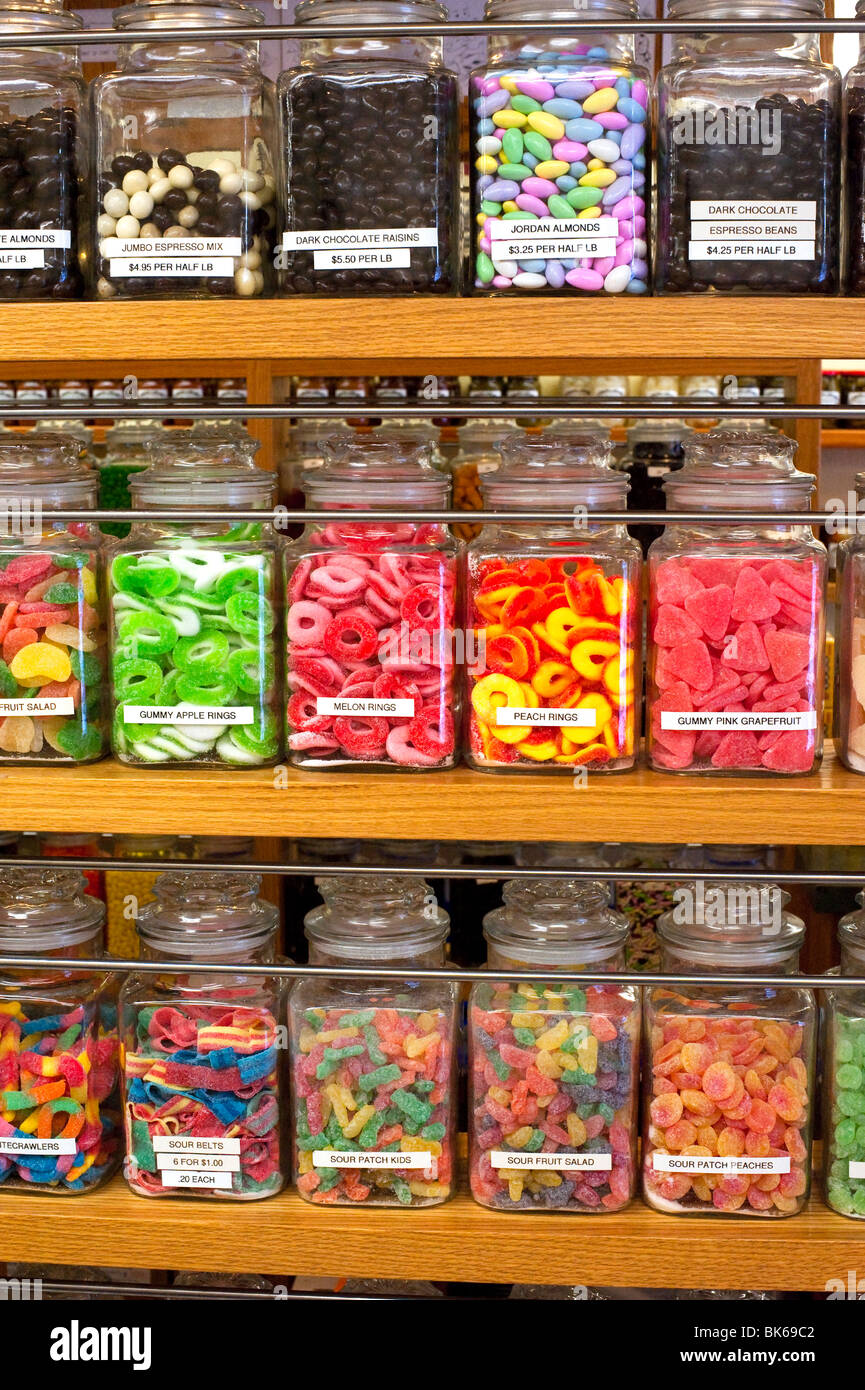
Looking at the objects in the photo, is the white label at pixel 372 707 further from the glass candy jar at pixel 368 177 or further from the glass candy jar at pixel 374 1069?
the glass candy jar at pixel 368 177

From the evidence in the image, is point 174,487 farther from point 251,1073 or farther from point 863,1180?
point 863,1180

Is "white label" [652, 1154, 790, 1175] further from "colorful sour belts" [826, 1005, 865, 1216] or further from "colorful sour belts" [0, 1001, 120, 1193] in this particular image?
"colorful sour belts" [0, 1001, 120, 1193]

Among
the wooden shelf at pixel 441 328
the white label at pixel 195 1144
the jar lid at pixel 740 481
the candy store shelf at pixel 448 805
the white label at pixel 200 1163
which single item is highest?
the wooden shelf at pixel 441 328

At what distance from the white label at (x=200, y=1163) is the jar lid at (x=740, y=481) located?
2.10 feet

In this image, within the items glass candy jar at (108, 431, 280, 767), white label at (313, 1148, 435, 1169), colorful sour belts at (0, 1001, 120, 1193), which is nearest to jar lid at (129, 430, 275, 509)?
glass candy jar at (108, 431, 280, 767)

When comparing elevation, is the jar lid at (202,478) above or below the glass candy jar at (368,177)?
below

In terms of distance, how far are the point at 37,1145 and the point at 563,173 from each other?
0.87m

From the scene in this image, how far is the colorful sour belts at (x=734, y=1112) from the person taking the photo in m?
1.12

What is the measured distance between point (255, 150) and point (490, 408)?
27 centimetres

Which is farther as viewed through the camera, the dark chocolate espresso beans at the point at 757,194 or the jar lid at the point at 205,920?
the jar lid at the point at 205,920

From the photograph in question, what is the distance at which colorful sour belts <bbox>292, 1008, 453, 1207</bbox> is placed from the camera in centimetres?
114

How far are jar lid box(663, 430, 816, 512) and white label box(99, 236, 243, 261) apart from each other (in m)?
0.38

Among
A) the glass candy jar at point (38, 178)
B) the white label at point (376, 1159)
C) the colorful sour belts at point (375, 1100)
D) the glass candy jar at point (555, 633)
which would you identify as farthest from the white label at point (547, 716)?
the glass candy jar at point (38, 178)

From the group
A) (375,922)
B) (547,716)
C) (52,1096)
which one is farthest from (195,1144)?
(547,716)
